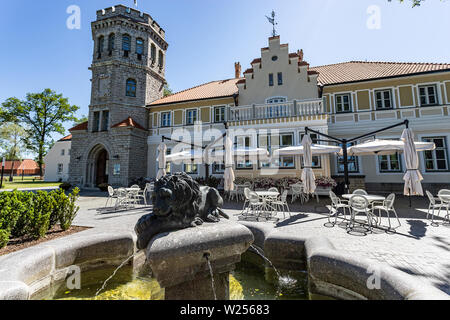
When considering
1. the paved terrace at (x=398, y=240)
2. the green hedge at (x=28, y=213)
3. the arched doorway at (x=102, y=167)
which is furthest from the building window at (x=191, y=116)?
the green hedge at (x=28, y=213)

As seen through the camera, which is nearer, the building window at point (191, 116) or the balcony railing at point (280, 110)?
the balcony railing at point (280, 110)

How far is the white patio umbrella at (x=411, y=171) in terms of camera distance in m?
6.42

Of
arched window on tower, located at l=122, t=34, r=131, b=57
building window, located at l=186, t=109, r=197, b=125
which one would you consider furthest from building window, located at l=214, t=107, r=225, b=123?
arched window on tower, located at l=122, t=34, r=131, b=57

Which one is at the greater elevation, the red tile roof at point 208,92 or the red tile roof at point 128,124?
the red tile roof at point 208,92

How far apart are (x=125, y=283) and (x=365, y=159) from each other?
16.2 metres

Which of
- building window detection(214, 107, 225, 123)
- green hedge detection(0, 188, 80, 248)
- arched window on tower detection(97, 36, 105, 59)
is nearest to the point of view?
green hedge detection(0, 188, 80, 248)

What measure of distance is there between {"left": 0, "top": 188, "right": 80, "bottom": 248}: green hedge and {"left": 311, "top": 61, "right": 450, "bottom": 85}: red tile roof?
17.8 meters

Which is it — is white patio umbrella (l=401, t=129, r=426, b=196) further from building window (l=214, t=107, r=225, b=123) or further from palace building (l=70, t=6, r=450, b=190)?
building window (l=214, t=107, r=225, b=123)

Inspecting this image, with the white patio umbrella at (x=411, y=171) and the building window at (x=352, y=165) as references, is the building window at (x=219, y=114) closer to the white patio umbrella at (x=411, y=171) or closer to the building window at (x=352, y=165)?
the building window at (x=352, y=165)

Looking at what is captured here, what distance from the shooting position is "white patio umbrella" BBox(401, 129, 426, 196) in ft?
21.1

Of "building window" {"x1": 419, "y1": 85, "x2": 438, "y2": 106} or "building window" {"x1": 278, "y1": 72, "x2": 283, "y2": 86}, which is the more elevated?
"building window" {"x1": 278, "y1": 72, "x2": 283, "y2": 86}

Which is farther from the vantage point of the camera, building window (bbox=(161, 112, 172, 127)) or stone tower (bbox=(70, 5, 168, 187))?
building window (bbox=(161, 112, 172, 127))

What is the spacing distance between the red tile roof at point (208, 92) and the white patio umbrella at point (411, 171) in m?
12.8
